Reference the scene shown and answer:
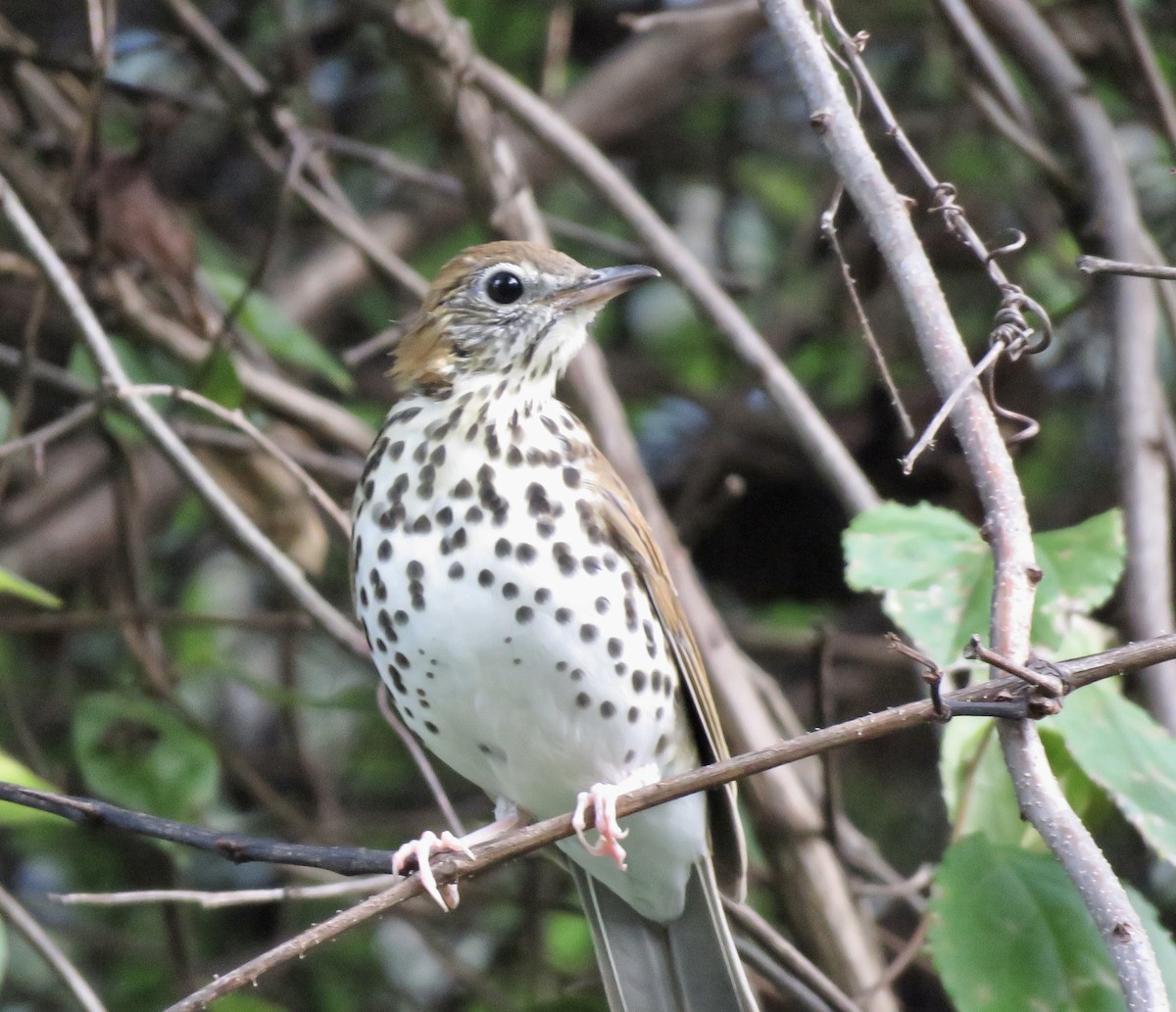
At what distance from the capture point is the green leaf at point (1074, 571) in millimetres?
2344

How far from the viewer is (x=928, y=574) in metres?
2.41

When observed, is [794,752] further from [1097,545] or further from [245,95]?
[245,95]

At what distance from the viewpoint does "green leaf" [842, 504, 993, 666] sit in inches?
92.7

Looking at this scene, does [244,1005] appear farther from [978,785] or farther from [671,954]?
[978,785]

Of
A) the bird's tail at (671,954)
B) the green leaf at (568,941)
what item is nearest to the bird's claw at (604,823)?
the bird's tail at (671,954)

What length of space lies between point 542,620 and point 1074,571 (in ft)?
2.70

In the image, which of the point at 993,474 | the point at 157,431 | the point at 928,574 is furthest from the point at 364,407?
the point at 993,474

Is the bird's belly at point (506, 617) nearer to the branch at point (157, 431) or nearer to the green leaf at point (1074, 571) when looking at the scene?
the branch at point (157, 431)

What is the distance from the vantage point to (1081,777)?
2.45 meters

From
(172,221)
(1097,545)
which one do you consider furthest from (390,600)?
(172,221)

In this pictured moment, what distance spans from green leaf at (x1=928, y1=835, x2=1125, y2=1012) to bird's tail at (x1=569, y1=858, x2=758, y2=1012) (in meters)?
0.72

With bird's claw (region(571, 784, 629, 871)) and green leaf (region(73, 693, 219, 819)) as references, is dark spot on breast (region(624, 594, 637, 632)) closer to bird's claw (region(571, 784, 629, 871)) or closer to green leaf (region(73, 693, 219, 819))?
bird's claw (region(571, 784, 629, 871))

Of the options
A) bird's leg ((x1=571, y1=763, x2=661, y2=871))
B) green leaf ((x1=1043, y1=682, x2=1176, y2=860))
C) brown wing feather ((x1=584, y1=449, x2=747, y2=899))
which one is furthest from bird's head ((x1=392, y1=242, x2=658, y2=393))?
green leaf ((x1=1043, y1=682, x2=1176, y2=860))

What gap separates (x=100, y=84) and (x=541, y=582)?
1.58m
